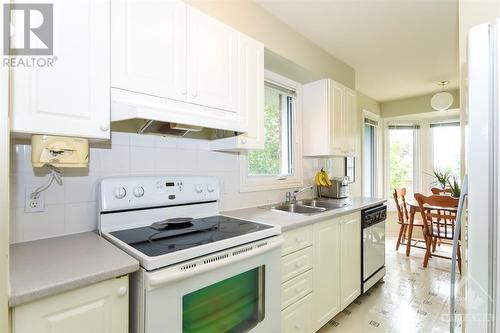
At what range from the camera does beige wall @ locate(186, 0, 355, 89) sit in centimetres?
182

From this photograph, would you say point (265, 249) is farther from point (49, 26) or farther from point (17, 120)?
point (49, 26)

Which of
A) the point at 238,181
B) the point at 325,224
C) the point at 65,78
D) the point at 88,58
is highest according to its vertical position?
the point at 88,58

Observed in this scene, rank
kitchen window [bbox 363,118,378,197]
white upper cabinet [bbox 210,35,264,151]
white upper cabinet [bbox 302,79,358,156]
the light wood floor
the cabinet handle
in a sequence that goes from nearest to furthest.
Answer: the cabinet handle
white upper cabinet [bbox 210,35,264,151]
the light wood floor
white upper cabinet [bbox 302,79,358,156]
kitchen window [bbox 363,118,378,197]

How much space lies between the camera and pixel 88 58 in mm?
1100

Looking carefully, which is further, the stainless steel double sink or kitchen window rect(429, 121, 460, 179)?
kitchen window rect(429, 121, 460, 179)

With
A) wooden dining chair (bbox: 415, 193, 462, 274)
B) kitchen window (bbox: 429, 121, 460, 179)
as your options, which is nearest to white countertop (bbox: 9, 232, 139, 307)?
wooden dining chair (bbox: 415, 193, 462, 274)

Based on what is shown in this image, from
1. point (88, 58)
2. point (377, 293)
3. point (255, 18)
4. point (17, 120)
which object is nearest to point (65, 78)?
point (88, 58)

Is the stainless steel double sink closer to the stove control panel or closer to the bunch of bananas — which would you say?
the bunch of bananas

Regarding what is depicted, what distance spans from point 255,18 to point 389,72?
7.63 ft

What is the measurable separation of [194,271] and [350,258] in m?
1.64

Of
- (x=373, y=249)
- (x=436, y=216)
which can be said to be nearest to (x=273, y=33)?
(x=373, y=249)

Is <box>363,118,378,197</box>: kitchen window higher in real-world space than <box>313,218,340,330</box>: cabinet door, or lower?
higher

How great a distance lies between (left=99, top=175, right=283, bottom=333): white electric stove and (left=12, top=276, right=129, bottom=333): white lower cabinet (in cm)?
7

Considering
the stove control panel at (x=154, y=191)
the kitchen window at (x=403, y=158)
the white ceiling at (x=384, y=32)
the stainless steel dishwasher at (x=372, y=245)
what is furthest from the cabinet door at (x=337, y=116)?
the kitchen window at (x=403, y=158)
